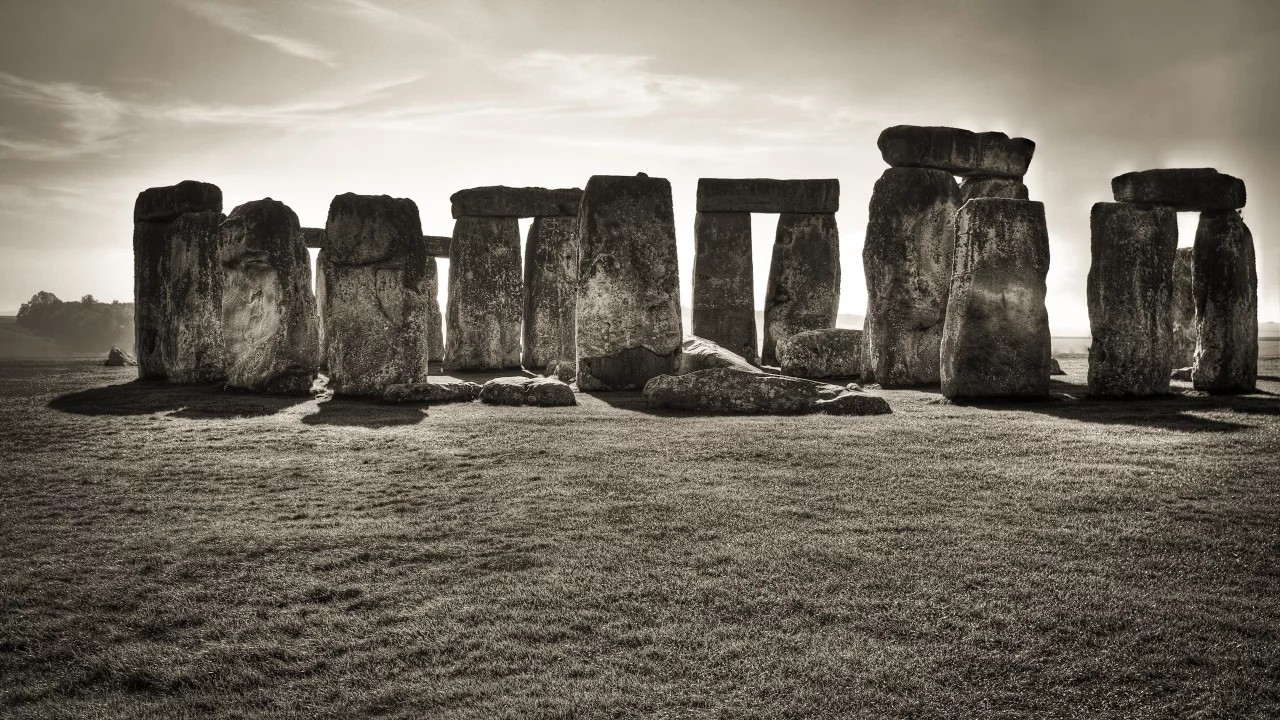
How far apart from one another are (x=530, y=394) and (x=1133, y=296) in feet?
23.7

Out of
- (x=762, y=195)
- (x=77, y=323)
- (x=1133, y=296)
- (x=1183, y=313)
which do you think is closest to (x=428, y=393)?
(x=1133, y=296)

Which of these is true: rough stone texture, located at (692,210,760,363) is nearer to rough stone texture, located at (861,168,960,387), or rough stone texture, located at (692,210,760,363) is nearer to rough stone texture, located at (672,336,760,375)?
rough stone texture, located at (861,168,960,387)

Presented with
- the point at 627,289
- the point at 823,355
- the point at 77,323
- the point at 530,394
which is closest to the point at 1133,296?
the point at 823,355

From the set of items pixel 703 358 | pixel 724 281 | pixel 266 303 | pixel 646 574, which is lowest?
pixel 646 574

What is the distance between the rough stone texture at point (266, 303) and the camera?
12000mm

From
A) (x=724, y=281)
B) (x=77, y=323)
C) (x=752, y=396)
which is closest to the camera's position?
(x=752, y=396)

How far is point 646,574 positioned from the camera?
5.15 metres

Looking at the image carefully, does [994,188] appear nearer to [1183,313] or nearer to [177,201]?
[1183,313]

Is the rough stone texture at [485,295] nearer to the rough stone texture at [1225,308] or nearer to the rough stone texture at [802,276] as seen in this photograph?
the rough stone texture at [802,276]

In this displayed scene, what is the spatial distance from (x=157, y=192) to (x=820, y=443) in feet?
37.9

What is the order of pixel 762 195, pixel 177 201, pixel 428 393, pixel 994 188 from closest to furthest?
1. pixel 428 393
2. pixel 177 201
3. pixel 994 188
4. pixel 762 195

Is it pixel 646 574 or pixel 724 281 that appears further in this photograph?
pixel 724 281

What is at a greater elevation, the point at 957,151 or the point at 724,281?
the point at 957,151

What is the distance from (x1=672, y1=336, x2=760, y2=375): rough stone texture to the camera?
12.4m
